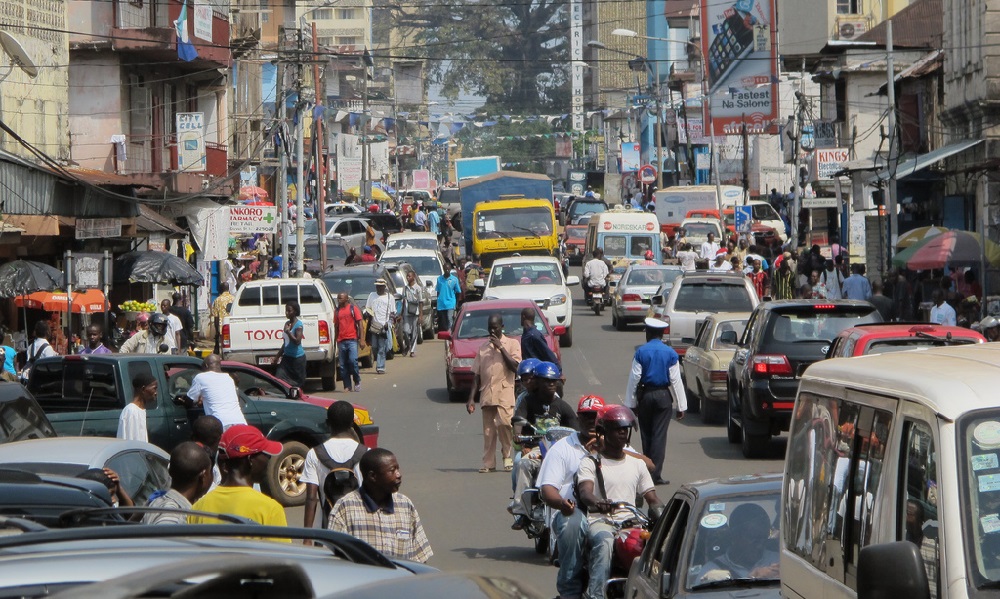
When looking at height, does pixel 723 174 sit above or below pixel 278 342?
above

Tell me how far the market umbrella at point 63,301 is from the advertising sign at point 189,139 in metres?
12.7

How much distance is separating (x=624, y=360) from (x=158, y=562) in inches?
917

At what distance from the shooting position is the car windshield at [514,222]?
131ft

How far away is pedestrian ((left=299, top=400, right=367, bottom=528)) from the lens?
8594mm

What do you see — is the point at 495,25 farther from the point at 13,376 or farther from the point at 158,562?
the point at 158,562

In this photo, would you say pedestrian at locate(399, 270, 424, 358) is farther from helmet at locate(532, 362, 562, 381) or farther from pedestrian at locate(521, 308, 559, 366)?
helmet at locate(532, 362, 562, 381)

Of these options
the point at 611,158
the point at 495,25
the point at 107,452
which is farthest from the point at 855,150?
the point at 495,25

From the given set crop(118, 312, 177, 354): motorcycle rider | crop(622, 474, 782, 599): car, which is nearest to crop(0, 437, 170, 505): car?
crop(622, 474, 782, 599): car

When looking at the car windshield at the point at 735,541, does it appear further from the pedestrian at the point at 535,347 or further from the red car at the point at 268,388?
the pedestrian at the point at 535,347

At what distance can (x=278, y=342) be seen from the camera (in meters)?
22.7

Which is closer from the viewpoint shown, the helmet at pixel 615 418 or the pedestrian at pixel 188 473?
the pedestrian at pixel 188 473

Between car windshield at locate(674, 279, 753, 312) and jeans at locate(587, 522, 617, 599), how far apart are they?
53.2ft

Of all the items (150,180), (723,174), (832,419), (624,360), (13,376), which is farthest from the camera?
(723,174)

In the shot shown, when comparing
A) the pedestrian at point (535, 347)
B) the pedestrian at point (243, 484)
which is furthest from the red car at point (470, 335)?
the pedestrian at point (243, 484)
